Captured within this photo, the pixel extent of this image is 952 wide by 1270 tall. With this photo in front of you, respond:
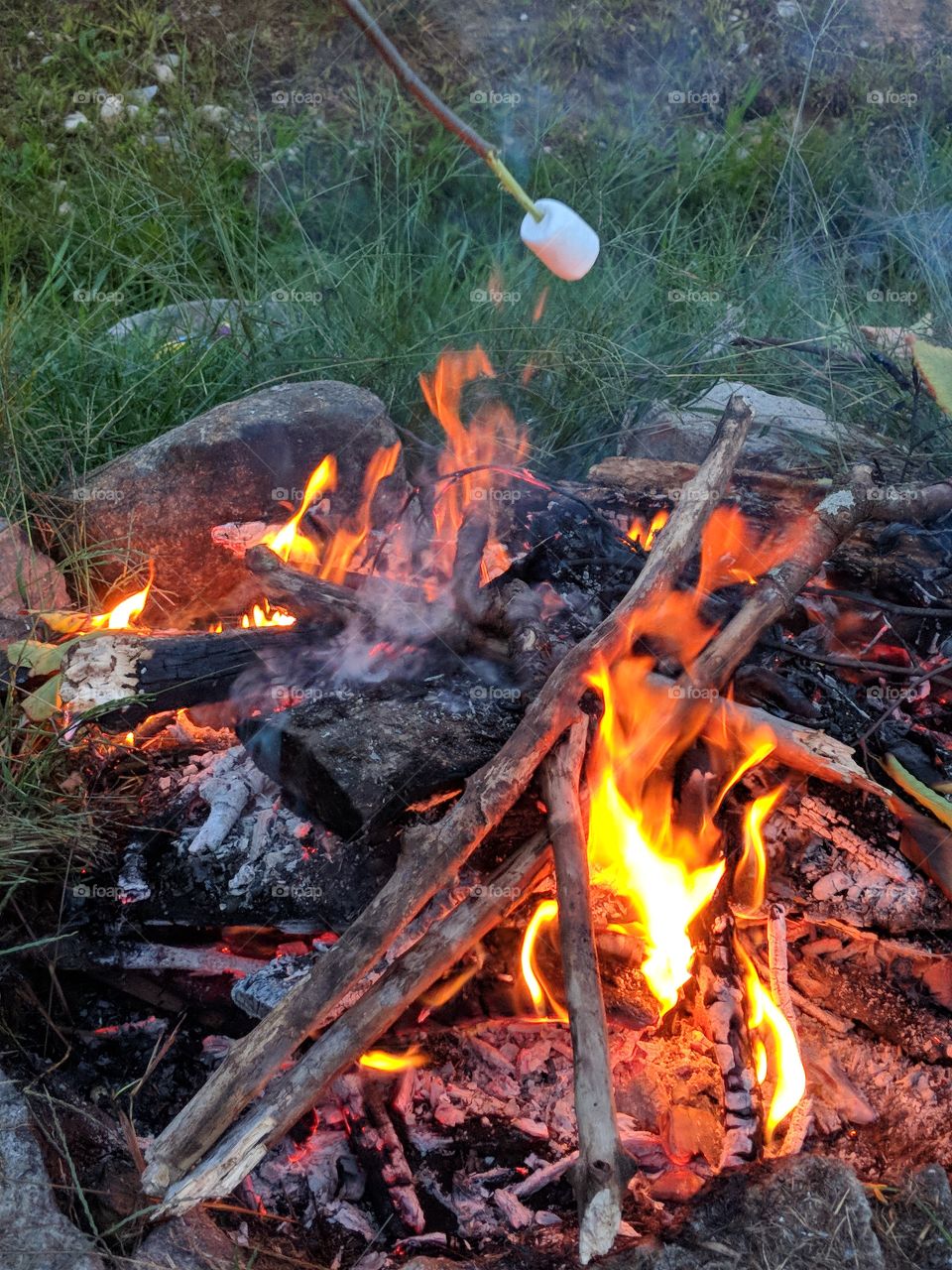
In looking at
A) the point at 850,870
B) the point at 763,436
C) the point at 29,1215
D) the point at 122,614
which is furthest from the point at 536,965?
the point at 763,436

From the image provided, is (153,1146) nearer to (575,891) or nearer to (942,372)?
(575,891)

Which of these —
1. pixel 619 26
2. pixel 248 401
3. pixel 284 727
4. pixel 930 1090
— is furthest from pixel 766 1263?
pixel 619 26

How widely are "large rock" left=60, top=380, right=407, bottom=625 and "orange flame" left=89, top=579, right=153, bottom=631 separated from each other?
7.4 inches

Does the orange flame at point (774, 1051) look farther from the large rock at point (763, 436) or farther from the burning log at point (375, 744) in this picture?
the large rock at point (763, 436)

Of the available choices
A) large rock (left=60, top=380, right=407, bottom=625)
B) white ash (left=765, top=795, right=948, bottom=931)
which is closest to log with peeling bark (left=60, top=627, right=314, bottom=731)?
large rock (left=60, top=380, right=407, bottom=625)

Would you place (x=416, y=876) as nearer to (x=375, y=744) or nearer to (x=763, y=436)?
(x=375, y=744)

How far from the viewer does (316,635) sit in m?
2.75

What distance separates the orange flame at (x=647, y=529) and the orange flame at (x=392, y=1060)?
1.48 metres

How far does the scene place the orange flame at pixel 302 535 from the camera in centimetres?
312

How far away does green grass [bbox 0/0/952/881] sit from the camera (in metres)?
3.80

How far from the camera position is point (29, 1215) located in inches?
71.8

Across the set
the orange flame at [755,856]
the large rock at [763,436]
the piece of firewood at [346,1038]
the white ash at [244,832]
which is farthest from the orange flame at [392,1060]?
the large rock at [763,436]

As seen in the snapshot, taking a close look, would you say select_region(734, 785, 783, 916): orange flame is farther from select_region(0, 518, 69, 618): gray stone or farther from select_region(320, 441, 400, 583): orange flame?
select_region(0, 518, 69, 618): gray stone

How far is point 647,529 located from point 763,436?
0.87m
